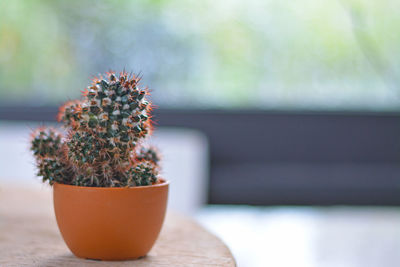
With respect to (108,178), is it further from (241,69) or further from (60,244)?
(241,69)

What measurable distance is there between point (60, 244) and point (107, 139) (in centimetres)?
31

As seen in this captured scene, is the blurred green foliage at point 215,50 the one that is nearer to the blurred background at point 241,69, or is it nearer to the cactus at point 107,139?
the blurred background at point 241,69

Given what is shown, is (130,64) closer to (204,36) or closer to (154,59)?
(154,59)

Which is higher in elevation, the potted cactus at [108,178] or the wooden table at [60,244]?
the potted cactus at [108,178]

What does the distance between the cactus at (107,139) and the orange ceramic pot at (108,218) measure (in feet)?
0.07

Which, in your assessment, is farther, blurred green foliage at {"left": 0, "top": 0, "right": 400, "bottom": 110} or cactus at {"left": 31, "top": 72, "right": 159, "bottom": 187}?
blurred green foliage at {"left": 0, "top": 0, "right": 400, "bottom": 110}

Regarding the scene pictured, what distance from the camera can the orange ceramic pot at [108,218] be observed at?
2.58 ft

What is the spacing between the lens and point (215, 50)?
427 cm

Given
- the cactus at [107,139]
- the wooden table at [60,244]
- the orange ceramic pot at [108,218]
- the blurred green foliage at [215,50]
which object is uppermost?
the blurred green foliage at [215,50]

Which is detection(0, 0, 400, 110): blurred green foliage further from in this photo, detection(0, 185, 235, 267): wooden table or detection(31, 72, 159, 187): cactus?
detection(31, 72, 159, 187): cactus

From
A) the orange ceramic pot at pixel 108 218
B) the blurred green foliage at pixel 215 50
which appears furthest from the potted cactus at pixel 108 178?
the blurred green foliage at pixel 215 50

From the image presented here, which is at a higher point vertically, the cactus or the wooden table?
the cactus

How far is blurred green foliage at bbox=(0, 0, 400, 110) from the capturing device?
13.7ft

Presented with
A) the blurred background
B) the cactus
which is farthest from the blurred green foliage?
the cactus
